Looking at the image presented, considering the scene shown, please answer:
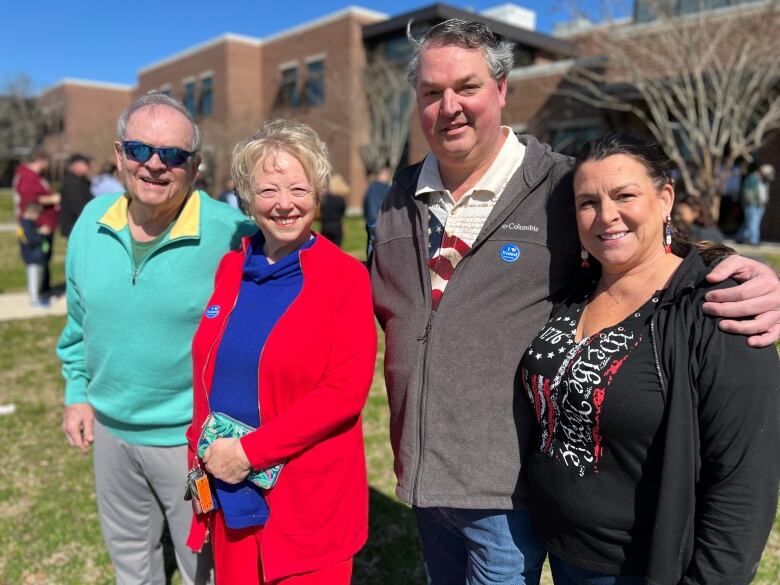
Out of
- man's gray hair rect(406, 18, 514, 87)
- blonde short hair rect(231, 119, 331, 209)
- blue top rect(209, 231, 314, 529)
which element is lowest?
blue top rect(209, 231, 314, 529)

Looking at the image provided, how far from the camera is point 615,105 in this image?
15.0 meters

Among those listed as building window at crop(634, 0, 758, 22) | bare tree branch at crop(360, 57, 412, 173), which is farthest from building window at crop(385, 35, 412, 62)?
building window at crop(634, 0, 758, 22)

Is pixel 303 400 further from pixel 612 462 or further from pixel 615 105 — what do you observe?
pixel 615 105

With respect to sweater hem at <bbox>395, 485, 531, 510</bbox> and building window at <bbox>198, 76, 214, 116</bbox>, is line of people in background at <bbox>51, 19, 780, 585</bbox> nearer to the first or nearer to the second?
sweater hem at <bbox>395, 485, 531, 510</bbox>

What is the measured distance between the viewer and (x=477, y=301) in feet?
5.95

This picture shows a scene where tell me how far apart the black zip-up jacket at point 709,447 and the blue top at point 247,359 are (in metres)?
1.06

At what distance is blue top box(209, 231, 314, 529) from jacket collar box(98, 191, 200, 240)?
1.58 feet

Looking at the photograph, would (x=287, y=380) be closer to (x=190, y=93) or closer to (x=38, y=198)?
(x=38, y=198)

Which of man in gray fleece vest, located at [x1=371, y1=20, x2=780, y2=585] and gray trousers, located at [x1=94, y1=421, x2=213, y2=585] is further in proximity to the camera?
gray trousers, located at [x1=94, y1=421, x2=213, y2=585]

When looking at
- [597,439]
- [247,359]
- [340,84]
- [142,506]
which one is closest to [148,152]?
[247,359]

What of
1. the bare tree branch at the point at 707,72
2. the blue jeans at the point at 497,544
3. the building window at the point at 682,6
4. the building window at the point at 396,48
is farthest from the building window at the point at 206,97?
the blue jeans at the point at 497,544

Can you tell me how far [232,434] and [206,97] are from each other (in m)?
35.5

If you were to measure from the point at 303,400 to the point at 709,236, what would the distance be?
188 inches

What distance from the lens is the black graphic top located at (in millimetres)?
1503
